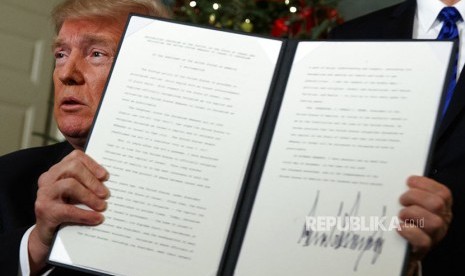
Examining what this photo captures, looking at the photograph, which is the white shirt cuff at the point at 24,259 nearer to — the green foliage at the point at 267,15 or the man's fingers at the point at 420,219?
the man's fingers at the point at 420,219

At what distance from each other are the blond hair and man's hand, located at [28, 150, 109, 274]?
0.64 m

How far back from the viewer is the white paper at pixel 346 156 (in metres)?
1.25

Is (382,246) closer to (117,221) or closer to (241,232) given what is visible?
(241,232)

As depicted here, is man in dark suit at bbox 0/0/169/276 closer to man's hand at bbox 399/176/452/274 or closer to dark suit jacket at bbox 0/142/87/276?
dark suit jacket at bbox 0/142/87/276

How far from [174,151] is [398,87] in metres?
0.44

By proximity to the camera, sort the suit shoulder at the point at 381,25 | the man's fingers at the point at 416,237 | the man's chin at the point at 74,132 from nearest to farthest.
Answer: the man's fingers at the point at 416,237, the man's chin at the point at 74,132, the suit shoulder at the point at 381,25

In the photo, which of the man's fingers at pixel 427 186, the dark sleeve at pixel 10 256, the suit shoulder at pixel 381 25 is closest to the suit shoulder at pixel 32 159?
the dark sleeve at pixel 10 256

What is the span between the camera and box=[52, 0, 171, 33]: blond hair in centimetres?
200

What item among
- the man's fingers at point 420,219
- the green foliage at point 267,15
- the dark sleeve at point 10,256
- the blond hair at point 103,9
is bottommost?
the dark sleeve at point 10,256

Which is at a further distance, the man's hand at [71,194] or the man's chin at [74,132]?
the man's chin at [74,132]

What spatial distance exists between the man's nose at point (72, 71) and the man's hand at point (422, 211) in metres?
1.02

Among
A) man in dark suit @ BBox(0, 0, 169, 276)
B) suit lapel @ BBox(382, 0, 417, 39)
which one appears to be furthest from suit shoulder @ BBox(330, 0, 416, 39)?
man in dark suit @ BBox(0, 0, 169, 276)

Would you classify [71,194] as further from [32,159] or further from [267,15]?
[267,15]
